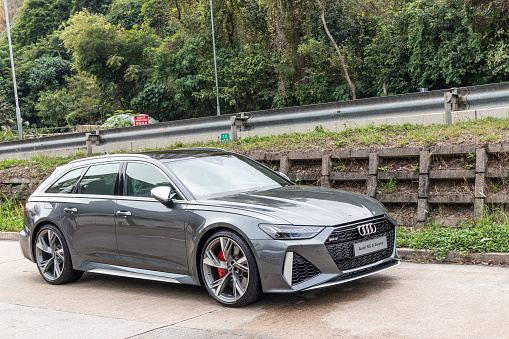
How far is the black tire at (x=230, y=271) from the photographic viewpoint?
18.0 feet

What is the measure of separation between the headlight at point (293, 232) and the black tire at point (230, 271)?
1.09 feet

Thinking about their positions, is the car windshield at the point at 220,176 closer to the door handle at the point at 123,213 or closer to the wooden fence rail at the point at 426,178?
the door handle at the point at 123,213

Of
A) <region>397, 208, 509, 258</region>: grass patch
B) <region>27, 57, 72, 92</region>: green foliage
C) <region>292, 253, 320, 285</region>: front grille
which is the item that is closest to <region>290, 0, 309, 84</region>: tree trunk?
<region>397, 208, 509, 258</region>: grass patch

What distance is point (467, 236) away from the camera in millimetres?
7246

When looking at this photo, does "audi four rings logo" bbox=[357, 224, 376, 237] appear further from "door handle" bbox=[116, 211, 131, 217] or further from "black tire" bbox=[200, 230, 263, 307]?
"door handle" bbox=[116, 211, 131, 217]

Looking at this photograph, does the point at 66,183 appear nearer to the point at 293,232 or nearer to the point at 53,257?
the point at 53,257

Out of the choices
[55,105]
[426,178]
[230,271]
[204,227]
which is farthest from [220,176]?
[55,105]

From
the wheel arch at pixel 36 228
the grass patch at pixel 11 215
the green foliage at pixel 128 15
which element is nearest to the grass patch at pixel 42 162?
the grass patch at pixel 11 215

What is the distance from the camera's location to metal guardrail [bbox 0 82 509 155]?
394 inches

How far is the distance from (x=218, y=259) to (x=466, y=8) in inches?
1161

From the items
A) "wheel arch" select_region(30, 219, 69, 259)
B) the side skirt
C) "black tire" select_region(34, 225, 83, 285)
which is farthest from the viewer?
"wheel arch" select_region(30, 219, 69, 259)

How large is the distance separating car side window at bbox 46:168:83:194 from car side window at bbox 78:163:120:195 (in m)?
0.19

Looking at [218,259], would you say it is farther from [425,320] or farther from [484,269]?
[484,269]

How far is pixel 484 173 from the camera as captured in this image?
26.3ft
